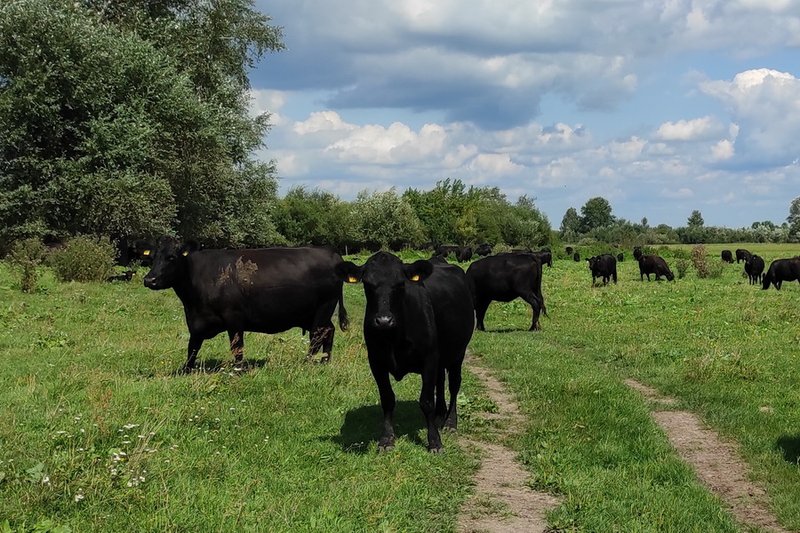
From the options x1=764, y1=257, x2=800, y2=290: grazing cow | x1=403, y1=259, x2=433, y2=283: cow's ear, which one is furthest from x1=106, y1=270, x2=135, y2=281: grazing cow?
x1=764, y1=257, x2=800, y2=290: grazing cow

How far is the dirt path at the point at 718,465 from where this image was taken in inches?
259

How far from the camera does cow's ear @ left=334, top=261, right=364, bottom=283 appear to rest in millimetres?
8289

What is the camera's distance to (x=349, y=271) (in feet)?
27.4

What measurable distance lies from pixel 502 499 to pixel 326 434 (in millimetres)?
2492

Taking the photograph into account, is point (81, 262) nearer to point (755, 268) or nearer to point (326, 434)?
point (326, 434)

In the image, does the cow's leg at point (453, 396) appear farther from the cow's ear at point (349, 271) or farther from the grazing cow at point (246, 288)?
the grazing cow at point (246, 288)

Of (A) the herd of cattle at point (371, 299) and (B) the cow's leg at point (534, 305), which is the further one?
(B) the cow's leg at point (534, 305)

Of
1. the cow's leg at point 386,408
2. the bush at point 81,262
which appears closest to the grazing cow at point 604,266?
the bush at point 81,262

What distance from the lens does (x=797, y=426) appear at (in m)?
9.16

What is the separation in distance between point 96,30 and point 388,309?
30446 mm

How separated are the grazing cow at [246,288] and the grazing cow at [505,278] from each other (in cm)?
776

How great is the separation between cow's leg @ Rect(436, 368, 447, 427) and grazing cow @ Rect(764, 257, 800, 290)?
3010cm

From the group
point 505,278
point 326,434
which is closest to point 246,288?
point 326,434

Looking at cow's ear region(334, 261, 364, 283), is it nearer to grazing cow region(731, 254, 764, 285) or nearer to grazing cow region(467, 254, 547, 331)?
grazing cow region(467, 254, 547, 331)
